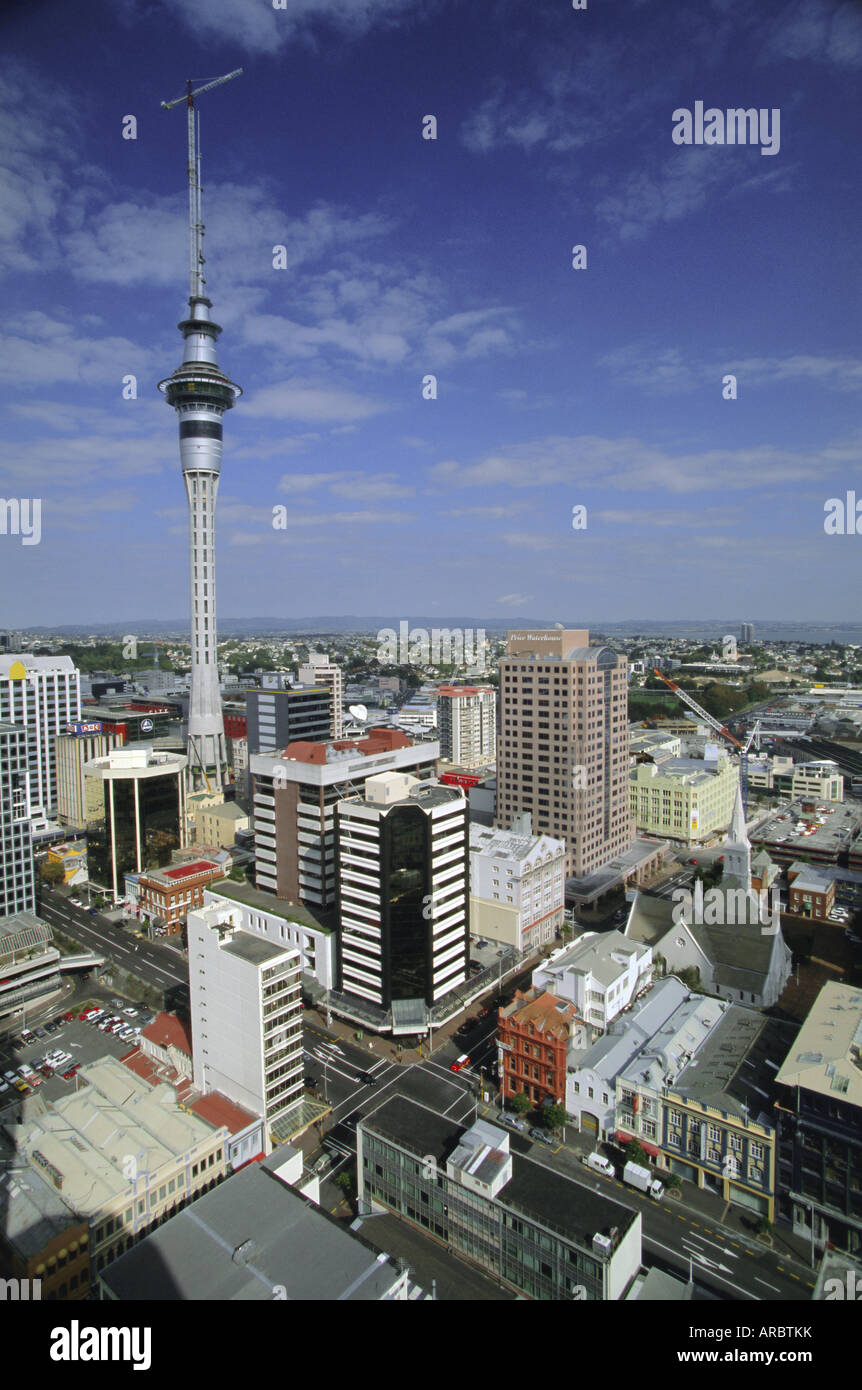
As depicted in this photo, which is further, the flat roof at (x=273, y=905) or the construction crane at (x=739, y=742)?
the construction crane at (x=739, y=742)

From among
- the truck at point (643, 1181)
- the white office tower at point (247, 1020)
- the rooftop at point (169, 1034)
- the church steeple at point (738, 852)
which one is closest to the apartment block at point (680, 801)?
the church steeple at point (738, 852)

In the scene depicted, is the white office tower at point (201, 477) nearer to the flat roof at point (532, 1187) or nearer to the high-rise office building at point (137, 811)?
the high-rise office building at point (137, 811)

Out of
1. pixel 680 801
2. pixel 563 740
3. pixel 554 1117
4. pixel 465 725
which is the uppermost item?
pixel 563 740

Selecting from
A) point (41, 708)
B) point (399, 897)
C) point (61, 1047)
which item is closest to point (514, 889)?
point (399, 897)

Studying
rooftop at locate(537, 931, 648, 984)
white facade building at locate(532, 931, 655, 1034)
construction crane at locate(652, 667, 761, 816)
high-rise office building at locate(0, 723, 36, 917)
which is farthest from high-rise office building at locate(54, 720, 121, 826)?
construction crane at locate(652, 667, 761, 816)

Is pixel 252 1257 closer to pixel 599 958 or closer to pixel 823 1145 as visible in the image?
pixel 823 1145

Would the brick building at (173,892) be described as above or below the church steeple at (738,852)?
below

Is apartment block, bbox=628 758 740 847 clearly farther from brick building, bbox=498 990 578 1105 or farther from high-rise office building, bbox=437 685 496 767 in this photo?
brick building, bbox=498 990 578 1105
